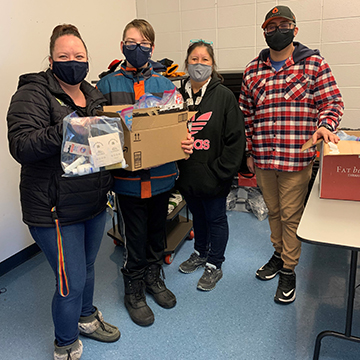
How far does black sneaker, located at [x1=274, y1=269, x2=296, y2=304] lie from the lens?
2.12 metres

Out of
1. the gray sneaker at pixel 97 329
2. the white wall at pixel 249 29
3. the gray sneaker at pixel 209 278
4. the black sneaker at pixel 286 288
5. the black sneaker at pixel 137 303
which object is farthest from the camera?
the white wall at pixel 249 29

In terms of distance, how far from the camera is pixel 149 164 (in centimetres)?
161

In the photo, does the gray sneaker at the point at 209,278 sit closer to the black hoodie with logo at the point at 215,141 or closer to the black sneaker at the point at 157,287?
the black sneaker at the point at 157,287

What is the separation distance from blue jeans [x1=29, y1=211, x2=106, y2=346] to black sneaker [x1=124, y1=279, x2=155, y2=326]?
16.8 inches

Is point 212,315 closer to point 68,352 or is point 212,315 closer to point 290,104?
point 68,352

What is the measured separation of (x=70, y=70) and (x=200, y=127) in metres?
0.84

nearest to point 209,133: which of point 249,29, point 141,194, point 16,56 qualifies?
point 141,194

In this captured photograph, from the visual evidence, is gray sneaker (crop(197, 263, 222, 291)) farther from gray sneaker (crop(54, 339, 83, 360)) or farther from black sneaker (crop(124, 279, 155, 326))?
gray sneaker (crop(54, 339, 83, 360))

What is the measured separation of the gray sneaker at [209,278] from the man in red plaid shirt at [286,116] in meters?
0.41

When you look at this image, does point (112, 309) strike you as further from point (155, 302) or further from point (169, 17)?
point (169, 17)

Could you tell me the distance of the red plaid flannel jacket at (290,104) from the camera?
6.18ft


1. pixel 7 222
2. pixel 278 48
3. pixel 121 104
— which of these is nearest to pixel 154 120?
pixel 121 104

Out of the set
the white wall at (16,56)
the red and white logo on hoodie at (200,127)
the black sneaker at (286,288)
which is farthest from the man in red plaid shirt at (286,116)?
the white wall at (16,56)

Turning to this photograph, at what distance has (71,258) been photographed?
1509 mm
